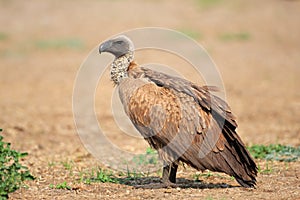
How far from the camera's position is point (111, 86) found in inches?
644

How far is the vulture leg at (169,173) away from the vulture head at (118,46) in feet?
5.17

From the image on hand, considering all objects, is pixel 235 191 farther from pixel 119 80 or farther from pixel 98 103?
pixel 98 103

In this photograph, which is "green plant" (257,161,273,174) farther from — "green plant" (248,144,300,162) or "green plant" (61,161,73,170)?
"green plant" (61,161,73,170)

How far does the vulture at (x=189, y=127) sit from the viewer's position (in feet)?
20.2

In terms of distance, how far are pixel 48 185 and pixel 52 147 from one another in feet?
10.7

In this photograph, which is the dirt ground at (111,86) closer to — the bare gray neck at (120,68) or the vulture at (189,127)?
the vulture at (189,127)

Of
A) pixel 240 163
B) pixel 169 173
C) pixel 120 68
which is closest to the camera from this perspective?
pixel 240 163

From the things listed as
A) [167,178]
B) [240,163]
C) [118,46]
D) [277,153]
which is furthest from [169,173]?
[277,153]

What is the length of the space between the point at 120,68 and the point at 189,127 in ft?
4.30

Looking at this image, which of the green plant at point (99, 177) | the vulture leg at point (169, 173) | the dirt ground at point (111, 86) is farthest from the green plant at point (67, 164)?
the vulture leg at point (169, 173)

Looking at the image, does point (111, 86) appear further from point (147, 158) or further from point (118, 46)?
point (118, 46)

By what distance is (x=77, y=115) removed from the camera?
12820mm

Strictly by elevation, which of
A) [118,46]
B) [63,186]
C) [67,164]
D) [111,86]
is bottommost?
[63,186]

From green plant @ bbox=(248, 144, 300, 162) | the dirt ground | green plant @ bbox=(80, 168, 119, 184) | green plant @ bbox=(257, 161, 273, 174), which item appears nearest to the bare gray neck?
green plant @ bbox=(80, 168, 119, 184)
